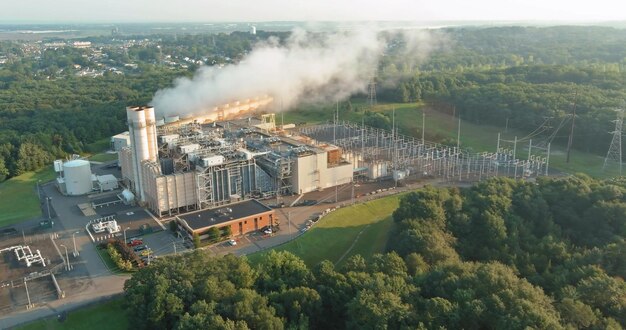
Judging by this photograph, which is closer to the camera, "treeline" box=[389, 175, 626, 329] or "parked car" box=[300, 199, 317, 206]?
"treeline" box=[389, 175, 626, 329]

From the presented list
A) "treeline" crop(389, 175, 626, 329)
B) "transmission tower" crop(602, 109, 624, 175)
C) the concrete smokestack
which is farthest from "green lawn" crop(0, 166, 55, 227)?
"transmission tower" crop(602, 109, 624, 175)

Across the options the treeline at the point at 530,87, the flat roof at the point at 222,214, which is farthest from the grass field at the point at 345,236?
the treeline at the point at 530,87

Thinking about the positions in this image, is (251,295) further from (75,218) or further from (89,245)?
(75,218)

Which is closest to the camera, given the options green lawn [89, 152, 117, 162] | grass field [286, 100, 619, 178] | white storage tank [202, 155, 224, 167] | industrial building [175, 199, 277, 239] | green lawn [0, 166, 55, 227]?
industrial building [175, 199, 277, 239]

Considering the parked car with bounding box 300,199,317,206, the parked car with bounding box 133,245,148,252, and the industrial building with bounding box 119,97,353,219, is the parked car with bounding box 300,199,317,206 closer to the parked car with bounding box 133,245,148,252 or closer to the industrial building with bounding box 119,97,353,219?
the industrial building with bounding box 119,97,353,219

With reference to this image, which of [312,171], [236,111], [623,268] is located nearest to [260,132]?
[312,171]

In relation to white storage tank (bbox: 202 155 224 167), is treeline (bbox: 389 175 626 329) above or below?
below

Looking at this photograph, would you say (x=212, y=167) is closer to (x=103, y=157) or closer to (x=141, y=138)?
(x=141, y=138)
